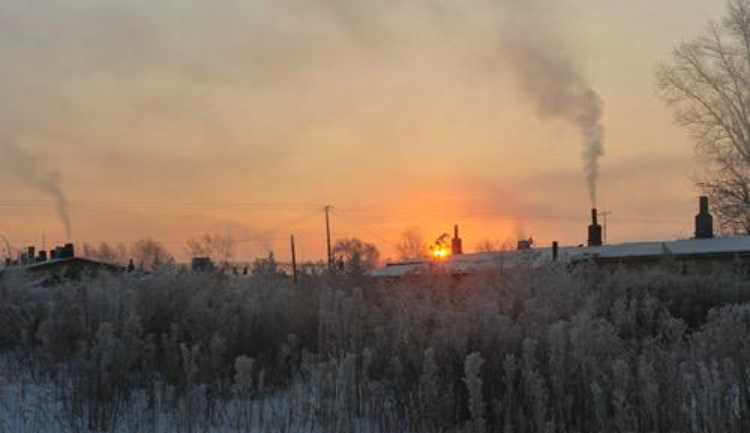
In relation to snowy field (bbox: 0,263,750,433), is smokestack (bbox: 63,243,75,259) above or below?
above

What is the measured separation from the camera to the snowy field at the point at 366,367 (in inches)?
251

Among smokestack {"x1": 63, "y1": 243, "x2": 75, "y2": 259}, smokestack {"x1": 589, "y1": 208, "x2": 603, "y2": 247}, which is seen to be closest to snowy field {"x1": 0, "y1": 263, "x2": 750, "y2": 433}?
smokestack {"x1": 589, "y1": 208, "x2": 603, "y2": 247}

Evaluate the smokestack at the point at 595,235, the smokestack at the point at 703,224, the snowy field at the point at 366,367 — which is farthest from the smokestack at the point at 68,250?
the snowy field at the point at 366,367

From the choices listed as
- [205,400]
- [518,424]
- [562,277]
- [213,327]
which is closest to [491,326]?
[518,424]

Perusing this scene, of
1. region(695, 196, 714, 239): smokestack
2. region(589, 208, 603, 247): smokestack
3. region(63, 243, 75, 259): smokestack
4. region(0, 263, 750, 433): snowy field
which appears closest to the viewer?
region(0, 263, 750, 433): snowy field

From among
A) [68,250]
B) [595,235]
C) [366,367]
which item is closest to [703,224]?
[595,235]

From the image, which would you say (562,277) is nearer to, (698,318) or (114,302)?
(698,318)

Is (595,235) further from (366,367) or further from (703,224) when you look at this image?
Result: (366,367)

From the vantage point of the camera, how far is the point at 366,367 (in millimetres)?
7555

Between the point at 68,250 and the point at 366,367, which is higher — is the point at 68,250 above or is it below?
above

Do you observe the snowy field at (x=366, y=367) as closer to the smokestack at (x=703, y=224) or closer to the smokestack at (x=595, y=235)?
the smokestack at (x=703, y=224)

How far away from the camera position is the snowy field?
251 inches

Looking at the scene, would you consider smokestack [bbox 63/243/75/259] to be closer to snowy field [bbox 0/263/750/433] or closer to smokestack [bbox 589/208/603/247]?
smokestack [bbox 589/208/603/247]

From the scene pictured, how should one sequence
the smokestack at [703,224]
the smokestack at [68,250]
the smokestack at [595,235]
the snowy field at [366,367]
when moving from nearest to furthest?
the snowy field at [366,367] < the smokestack at [703,224] < the smokestack at [595,235] < the smokestack at [68,250]
